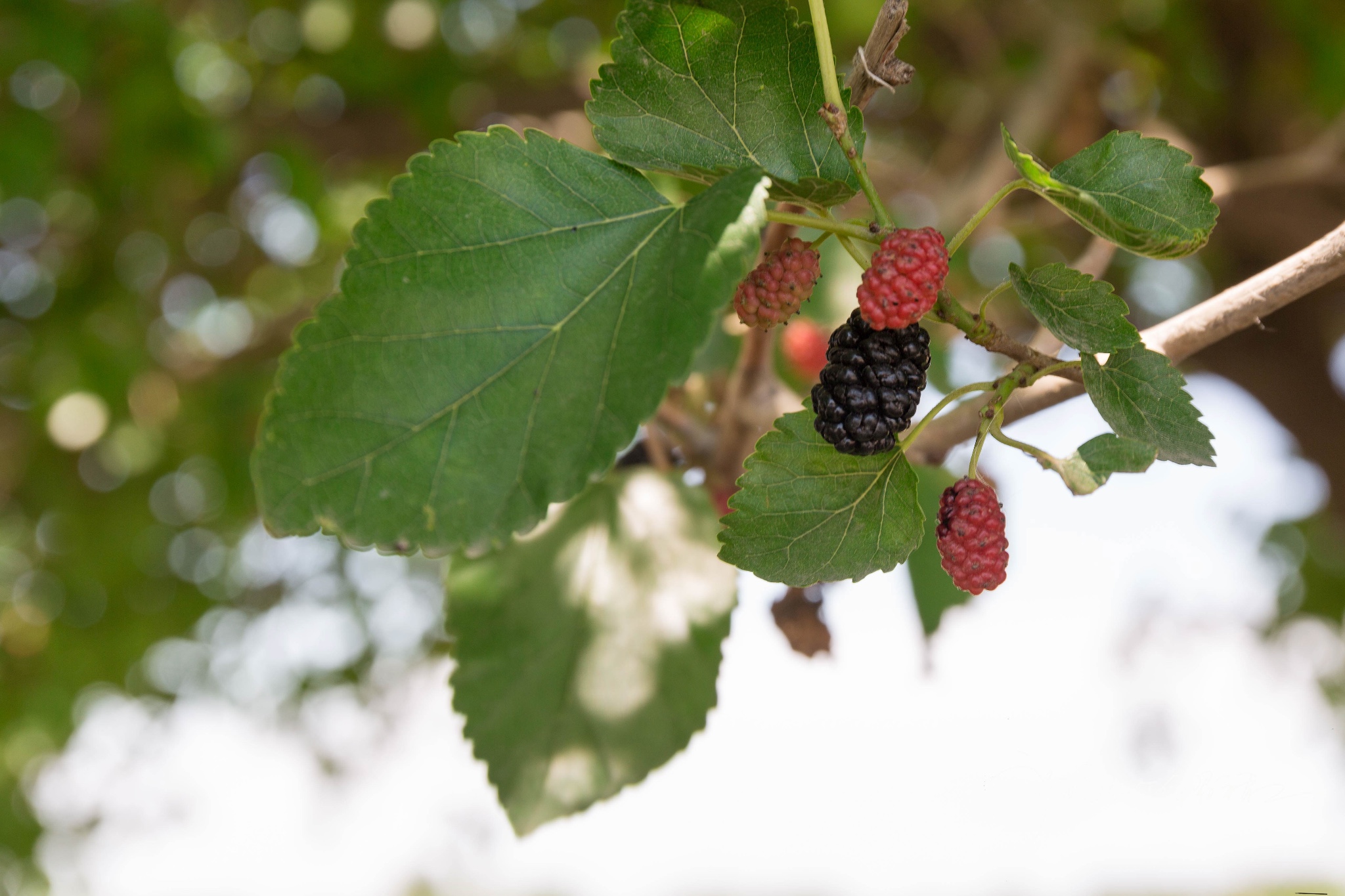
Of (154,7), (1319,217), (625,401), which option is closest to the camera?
(625,401)

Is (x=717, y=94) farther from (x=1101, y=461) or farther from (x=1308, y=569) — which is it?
(x=1308, y=569)

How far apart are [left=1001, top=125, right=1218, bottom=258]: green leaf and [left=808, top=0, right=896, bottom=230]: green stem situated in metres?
0.05

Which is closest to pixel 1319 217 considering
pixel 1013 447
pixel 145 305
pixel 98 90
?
pixel 1013 447

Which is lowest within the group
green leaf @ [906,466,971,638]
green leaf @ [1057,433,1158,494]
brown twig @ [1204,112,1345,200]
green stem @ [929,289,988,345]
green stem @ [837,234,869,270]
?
green leaf @ [906,466,971,638]

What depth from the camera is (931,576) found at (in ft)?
2.07

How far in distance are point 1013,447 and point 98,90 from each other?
1499 mm

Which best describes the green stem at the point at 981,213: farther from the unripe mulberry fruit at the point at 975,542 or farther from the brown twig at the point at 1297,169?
the brown twig at the point at 1297,169

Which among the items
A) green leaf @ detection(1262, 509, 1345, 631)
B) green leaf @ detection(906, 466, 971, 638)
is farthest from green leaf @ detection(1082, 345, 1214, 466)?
green leaf @ detection(1262, 509, 1345, 631)

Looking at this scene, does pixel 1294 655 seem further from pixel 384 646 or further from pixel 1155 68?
pixel 384 646

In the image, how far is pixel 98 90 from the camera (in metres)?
Answer: 1.40

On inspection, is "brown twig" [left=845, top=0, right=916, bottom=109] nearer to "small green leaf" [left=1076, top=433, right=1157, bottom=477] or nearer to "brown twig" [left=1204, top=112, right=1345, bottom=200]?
"small green leaf" [left=1076, top=433, right=1157, bottom=477]

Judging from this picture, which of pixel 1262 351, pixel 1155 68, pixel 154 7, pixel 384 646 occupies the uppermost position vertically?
pixel 154 7

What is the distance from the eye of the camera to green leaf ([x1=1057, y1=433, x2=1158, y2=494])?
0.34 m

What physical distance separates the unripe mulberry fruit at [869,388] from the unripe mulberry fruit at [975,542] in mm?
36
